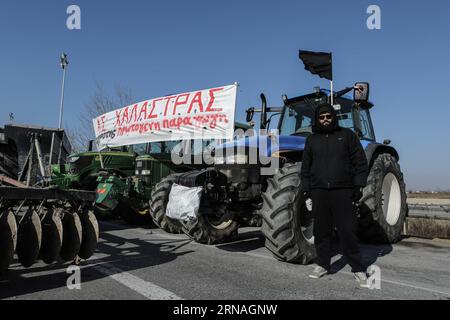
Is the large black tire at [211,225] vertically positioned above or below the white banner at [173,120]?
below

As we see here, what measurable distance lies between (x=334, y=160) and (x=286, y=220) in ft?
3.17

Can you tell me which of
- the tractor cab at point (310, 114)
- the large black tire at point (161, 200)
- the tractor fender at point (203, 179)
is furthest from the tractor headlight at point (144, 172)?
the tractor cab at point (310, 114)

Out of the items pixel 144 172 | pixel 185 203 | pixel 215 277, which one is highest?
pixel 144 172

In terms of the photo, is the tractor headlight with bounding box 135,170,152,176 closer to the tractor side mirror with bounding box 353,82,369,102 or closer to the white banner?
the white banner

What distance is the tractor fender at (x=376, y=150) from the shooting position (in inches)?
262

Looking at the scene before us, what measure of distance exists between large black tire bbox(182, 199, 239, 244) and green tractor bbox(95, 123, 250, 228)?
1.80 metres

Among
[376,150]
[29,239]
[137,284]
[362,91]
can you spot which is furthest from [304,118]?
[29,239]

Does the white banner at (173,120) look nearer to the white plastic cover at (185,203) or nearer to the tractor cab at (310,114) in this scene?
the tractor cab at (310,114)

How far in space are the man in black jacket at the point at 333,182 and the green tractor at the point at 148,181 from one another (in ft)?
13.2

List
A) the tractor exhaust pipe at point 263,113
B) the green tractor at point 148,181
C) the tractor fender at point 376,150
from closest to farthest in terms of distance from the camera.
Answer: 1. the tractor fender at point 376,150
2. the tractor exhaust pipe at point 263,113
3. the green tractor at point 148,181

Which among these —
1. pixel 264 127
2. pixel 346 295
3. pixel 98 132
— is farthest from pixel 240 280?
pixel 98 132

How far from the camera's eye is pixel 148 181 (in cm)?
926

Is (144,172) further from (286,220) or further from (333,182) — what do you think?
(333,182)
